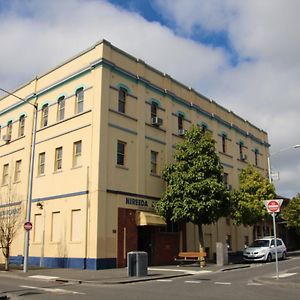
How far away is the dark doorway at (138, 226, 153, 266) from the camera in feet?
87.4

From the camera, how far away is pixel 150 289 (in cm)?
1473

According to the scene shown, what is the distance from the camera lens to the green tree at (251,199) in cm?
3161

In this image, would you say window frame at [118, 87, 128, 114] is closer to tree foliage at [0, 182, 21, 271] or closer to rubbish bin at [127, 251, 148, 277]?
tree foliage at [0, 182, 21, 271]

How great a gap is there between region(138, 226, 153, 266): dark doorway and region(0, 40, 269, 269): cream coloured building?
6cm

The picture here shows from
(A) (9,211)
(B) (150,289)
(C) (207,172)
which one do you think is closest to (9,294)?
(B) (150,289)

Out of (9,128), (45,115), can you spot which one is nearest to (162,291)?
(45,115)

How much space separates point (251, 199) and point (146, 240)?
33.5ft

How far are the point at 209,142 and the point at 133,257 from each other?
10.4m

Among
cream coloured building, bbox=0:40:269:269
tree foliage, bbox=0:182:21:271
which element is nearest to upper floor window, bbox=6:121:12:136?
cream coloured building, bbox=0:40:269:269

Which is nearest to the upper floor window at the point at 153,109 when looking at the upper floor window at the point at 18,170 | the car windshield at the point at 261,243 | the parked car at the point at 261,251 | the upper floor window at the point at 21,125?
the upper floor window at the point at 21,125

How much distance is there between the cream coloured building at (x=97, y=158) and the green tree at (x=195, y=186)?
4.44 ft

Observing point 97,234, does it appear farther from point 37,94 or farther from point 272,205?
point 37,94

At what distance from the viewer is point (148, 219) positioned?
83.3ft

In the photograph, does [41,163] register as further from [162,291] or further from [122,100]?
[162,291]
